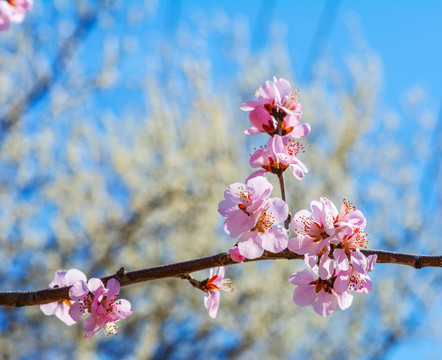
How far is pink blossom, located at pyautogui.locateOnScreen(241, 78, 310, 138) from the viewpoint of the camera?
1.27 m

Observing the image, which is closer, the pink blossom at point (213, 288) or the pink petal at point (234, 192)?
the pink petal at point (234, 192)

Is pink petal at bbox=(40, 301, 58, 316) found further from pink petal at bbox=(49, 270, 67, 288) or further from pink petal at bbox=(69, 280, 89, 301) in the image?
pink petal at bbox=(69, 280, 89, 301)

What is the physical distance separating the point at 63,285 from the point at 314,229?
1.95ft

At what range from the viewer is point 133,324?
588 cm

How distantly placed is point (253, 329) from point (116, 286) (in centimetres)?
458

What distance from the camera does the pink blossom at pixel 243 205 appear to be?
1.06m

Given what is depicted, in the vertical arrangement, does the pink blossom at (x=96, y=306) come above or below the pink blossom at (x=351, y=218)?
below

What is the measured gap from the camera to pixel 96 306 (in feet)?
3.63

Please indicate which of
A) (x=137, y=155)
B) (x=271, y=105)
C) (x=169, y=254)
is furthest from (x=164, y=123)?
(x=271, y=105)

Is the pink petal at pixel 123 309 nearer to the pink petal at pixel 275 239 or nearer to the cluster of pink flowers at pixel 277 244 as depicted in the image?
the cluster of pink flowers at pixel 277 244

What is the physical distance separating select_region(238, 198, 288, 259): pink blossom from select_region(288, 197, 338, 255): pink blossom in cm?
3

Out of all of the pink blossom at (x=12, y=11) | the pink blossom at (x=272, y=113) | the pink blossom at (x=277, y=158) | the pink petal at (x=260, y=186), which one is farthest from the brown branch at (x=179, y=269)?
the pink blossom at (x=12, y=11)

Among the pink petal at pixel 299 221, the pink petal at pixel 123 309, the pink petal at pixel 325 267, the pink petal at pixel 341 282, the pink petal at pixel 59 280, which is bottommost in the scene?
the pink petal at pixel 59 280

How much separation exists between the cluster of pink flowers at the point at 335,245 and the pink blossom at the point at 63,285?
485mm
